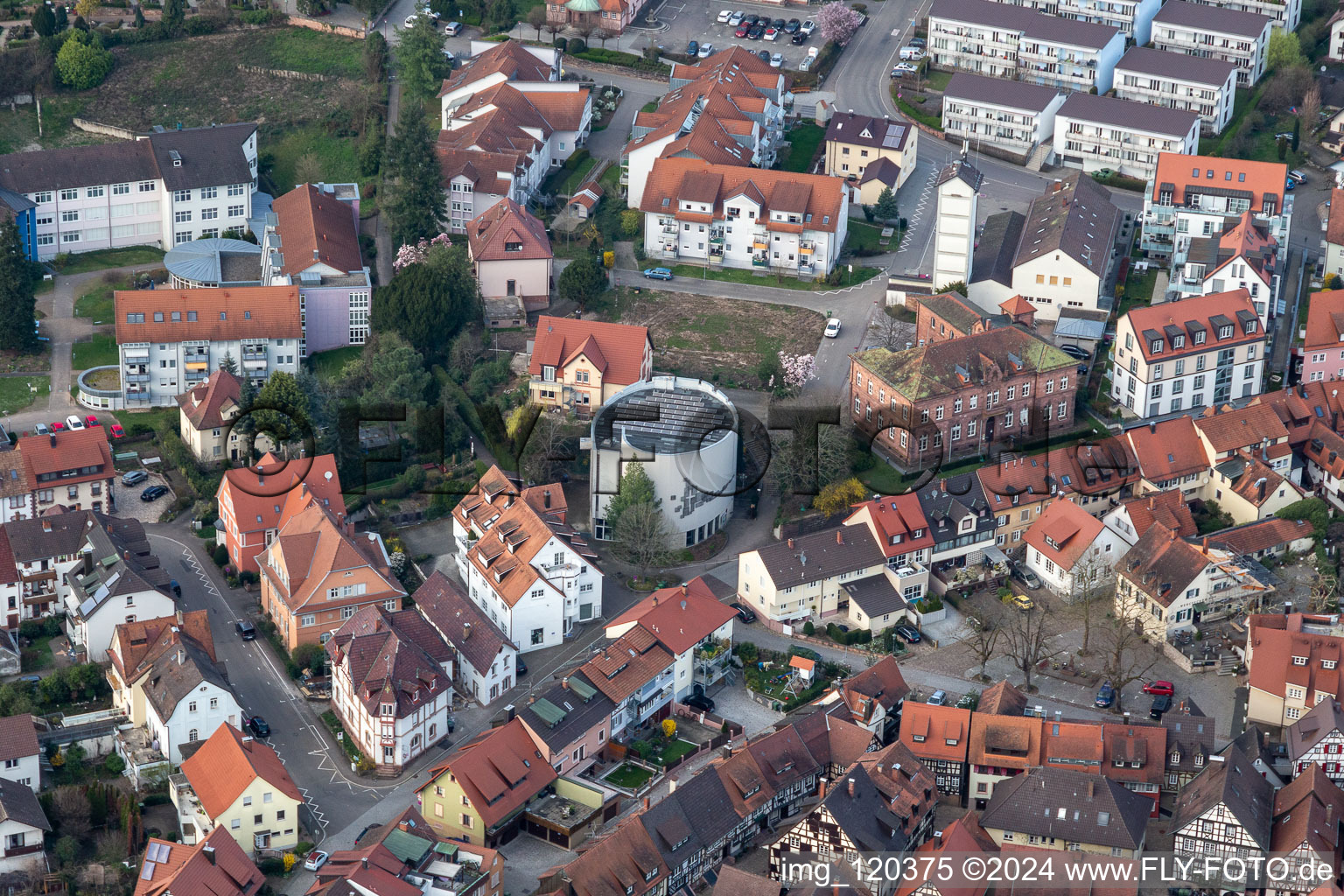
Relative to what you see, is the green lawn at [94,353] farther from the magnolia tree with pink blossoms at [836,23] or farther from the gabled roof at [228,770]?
the magnolia tree with pink blossoms at [836,23]

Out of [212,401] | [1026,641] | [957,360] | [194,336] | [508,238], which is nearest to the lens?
[1026,641]

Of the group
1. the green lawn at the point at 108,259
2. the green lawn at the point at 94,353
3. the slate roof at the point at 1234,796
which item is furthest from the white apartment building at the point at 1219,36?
the green lawn at the point at 94,353

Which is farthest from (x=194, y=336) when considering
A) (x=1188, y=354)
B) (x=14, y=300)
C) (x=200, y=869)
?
(x=1188, y=354)

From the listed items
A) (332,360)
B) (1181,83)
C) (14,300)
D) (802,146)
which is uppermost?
(1181,83)

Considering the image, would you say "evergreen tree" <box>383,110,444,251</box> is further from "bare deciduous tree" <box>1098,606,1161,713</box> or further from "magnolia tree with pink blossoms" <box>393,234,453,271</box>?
"bare deciduous tree" <box>1098,606,1161,713</box>

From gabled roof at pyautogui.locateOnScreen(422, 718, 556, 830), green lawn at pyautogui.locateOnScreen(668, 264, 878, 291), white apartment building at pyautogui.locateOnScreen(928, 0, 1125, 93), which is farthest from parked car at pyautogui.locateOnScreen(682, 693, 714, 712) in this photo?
white apartment building at pyautogui.locateOnScreen(928, 0, 1125, 93)

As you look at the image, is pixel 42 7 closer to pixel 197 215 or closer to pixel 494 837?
pixel 197 215

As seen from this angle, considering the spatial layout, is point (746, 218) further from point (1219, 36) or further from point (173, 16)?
point (173, 16)
